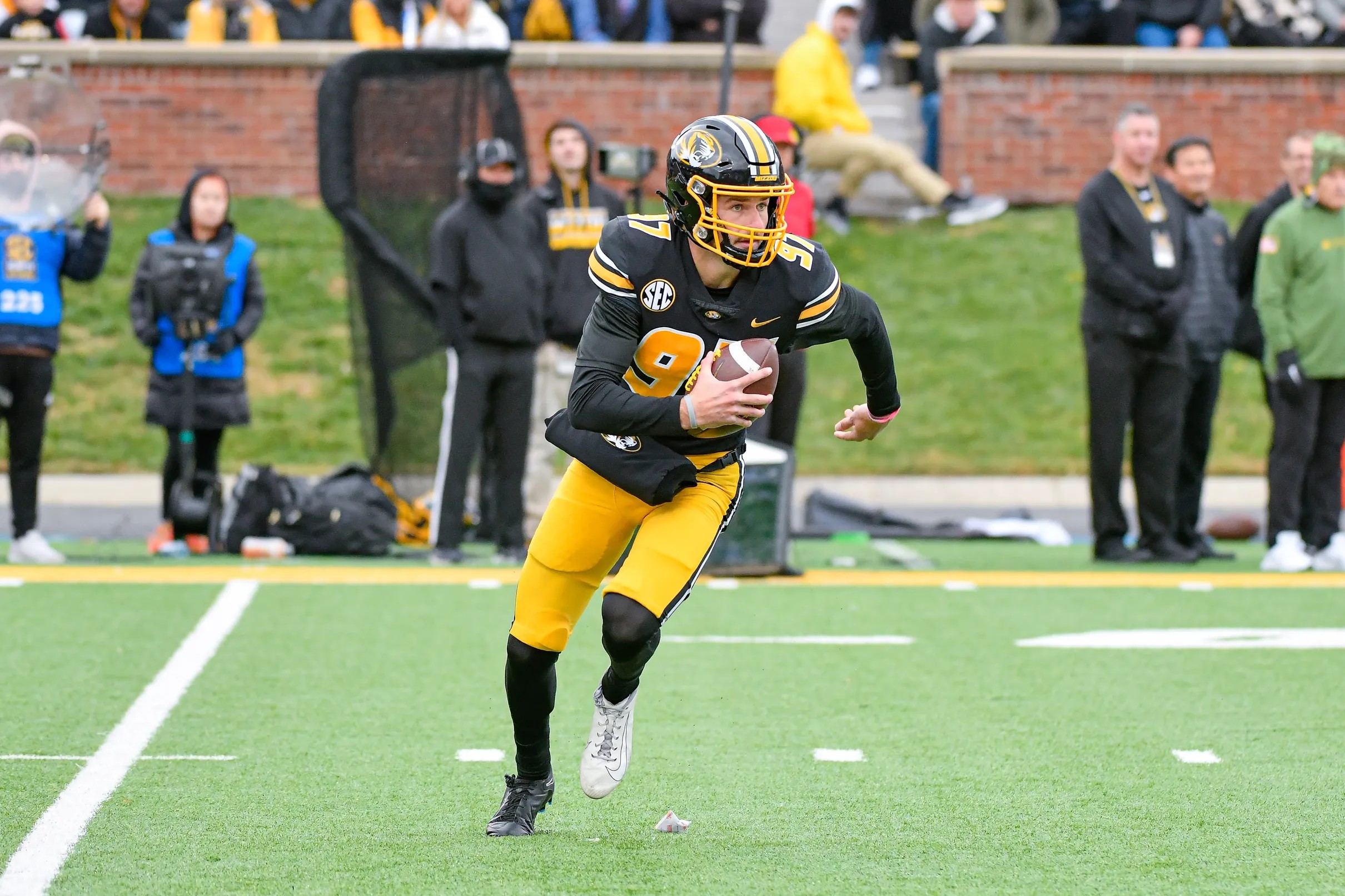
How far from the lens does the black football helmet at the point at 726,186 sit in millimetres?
4707

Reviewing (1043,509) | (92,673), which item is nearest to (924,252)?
(1043,509)

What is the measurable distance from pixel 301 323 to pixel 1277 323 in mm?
9006

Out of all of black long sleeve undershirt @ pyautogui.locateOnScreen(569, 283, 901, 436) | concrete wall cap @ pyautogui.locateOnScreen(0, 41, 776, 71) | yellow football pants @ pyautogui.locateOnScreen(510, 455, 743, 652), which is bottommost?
yellow football pants @ pyautogui.locateOnScreen(510, 455, 743, 652)

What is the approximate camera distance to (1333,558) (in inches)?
420

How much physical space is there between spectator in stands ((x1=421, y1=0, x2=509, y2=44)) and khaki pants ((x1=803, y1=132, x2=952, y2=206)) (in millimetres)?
3119

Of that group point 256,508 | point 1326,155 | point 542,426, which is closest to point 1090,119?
point 1326,155

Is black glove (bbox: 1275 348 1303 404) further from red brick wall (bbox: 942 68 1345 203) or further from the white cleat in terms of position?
red brick wall (bbox: 942 68 1345 203)

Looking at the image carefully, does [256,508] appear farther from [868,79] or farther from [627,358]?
[868,79]

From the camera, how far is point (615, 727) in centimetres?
503

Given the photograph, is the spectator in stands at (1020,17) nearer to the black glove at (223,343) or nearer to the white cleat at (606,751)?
the black glove at (223,343)

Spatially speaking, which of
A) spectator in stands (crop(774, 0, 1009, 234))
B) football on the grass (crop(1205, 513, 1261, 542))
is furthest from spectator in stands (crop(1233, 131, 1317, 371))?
spectator in stands (crop(774, 0, 1009, 234))

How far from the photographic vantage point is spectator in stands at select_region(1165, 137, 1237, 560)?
1110 cm

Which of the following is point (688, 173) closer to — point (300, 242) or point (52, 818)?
point (52, 818)

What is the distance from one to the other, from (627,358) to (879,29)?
52.0ft
